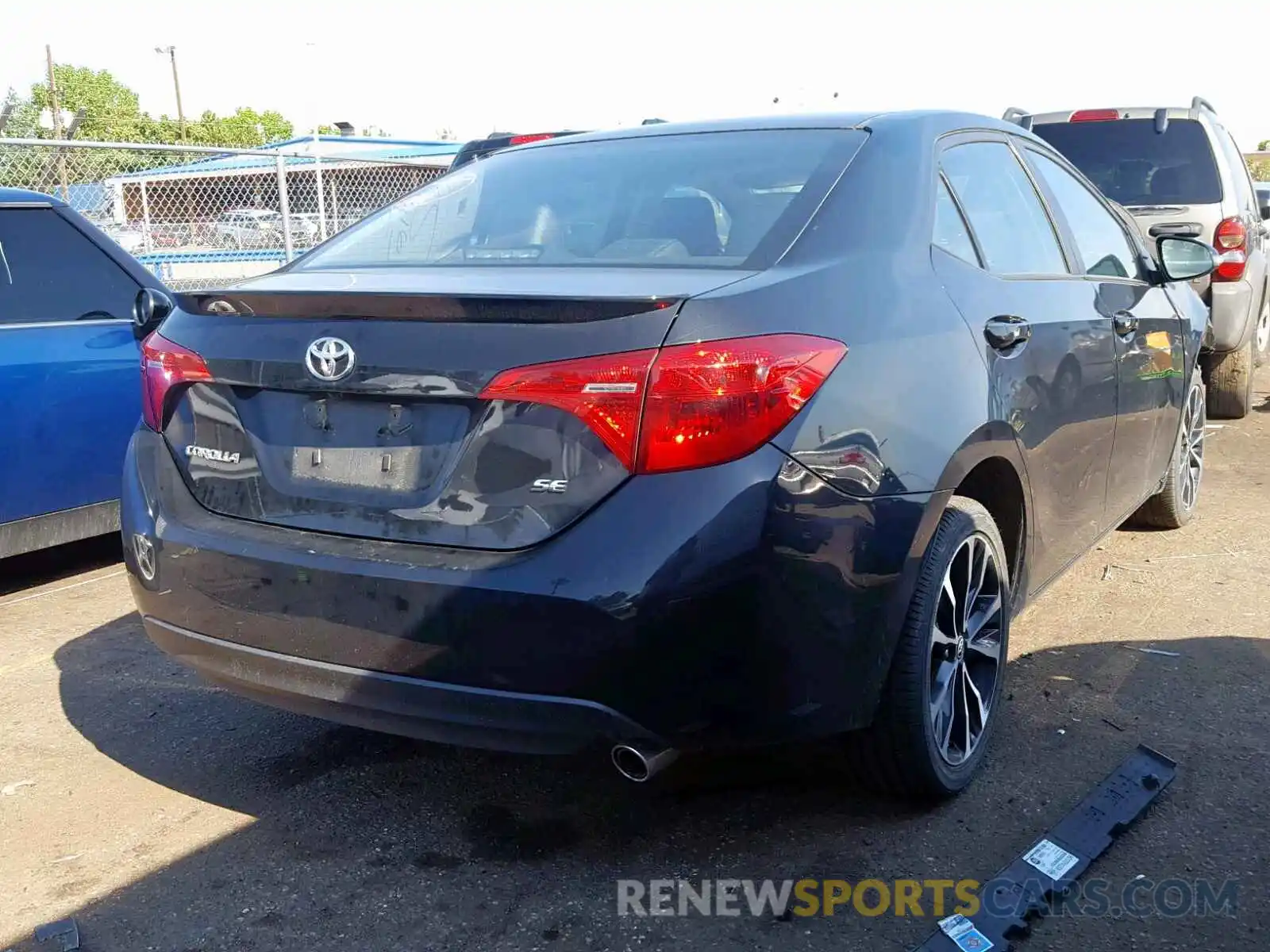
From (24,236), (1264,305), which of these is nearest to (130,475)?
(24,236)

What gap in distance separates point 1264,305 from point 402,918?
27.2 feet

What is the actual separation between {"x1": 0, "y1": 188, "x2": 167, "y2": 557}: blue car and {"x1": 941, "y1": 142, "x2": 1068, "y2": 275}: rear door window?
9.65 feet

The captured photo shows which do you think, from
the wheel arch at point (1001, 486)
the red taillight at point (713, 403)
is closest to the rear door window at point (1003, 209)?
the wheel arch at point (1001, 486)

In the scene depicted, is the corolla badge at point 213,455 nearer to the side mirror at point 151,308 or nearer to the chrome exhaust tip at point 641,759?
the side mirror at point 151,308

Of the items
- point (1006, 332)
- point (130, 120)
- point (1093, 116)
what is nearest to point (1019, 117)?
point (1093, 116)

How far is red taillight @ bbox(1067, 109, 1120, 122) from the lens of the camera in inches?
315

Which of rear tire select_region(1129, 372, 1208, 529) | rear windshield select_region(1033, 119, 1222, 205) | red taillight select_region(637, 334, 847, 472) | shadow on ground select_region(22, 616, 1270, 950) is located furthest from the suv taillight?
rear windshield select_region(1033, 119, 1222, 205)

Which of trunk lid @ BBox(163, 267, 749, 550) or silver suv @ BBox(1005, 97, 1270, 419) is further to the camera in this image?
silver suv @ BBox(1005, 97, 1270, 419)

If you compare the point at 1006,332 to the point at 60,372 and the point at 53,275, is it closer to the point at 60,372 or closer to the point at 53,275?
the point at 60,372

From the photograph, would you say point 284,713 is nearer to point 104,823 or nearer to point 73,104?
point 104,823

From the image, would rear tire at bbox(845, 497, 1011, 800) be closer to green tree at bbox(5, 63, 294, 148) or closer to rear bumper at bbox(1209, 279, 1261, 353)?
rear bumper at bbox(1209, 279, 1261, 353)

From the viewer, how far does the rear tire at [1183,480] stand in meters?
5.12

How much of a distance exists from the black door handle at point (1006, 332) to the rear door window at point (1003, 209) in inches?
7.1

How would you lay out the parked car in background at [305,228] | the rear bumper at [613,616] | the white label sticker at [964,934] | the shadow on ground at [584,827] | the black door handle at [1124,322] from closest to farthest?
1. the rear bumper at [613,616]
2. the white label sticker at [964,934]
3. the shadow on ground at [584,827]
4. the black door handle at [1124,322]
5. the parked car in background at [305,228]
